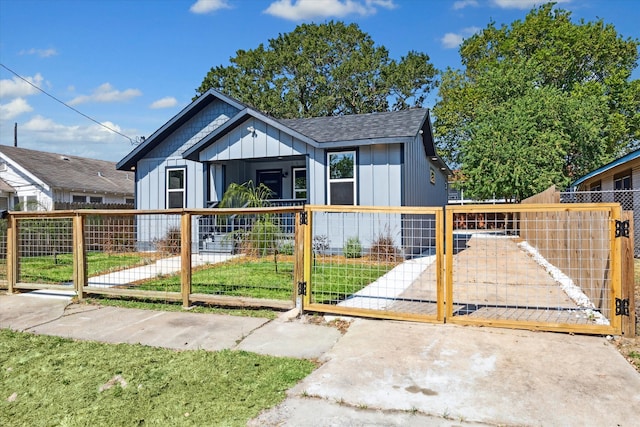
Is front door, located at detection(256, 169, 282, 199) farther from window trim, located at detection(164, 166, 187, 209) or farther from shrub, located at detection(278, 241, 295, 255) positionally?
shrub, located at detection(278, 241, 295, 255)

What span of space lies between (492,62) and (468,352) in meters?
29.5

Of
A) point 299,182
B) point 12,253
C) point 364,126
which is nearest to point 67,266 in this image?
point 12,253

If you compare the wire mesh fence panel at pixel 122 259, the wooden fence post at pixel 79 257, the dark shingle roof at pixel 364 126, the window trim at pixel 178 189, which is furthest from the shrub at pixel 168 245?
the dark shingle roof at pixel 364 126

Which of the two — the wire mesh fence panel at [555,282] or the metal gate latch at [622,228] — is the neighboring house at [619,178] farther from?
the metal gate latch at [622,228]

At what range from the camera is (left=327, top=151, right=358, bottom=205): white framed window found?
11625 millimetres

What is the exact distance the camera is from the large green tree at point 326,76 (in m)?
31.6

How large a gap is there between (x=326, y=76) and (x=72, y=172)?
63.2ft

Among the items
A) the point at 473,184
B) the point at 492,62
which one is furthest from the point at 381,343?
the point at 492,62

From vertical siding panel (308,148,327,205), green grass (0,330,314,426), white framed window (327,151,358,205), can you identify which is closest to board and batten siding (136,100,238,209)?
vertical siding panel (308,148,327,205)

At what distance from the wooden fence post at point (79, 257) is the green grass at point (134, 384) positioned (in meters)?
2.14

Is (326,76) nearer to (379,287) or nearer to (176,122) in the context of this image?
(176,122)

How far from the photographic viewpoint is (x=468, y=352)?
3.87m

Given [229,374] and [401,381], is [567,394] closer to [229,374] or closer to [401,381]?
[401,381]

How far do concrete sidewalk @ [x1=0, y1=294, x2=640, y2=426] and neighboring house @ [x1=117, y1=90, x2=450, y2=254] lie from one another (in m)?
6.86
